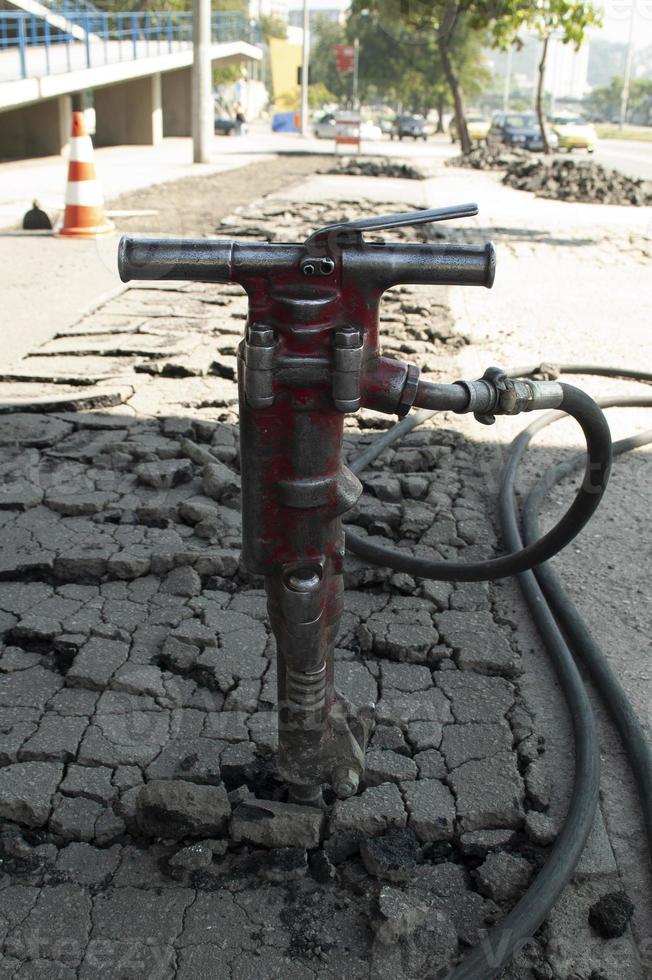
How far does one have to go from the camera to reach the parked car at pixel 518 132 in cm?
3284

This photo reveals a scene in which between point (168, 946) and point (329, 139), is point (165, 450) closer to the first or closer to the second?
point (168, 946)

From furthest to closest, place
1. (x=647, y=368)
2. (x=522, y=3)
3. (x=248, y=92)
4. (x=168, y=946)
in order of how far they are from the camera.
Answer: (x=248, y=92), (x=522, y=3), (x=647, y=368), (x=168, y=946)

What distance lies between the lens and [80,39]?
24.7 meters

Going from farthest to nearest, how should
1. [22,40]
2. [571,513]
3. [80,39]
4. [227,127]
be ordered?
[227,127]
[80,39]
[22,40]
[571,513]

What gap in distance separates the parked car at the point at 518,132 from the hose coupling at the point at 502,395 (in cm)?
3127

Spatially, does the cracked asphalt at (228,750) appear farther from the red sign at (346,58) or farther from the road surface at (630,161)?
the red sign at (346,58)

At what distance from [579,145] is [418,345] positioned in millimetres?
29744

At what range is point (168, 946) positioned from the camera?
6.10 feet

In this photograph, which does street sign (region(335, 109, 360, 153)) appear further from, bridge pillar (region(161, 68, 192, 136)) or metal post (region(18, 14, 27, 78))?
metal post (region(18, 14, 27, 78))

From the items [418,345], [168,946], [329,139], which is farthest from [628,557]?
[329,139]

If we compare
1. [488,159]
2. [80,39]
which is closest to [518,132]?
[488,159]

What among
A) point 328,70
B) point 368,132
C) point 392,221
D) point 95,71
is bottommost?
point 368,132

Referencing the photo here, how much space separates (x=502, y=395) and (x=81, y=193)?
8515 mm

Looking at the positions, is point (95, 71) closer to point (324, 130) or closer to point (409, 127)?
point (324, 130)
